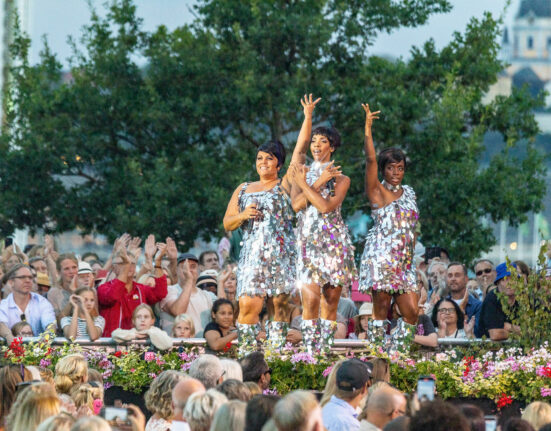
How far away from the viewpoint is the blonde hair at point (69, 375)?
8914 mm

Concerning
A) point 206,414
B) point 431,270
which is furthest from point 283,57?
point 206,414

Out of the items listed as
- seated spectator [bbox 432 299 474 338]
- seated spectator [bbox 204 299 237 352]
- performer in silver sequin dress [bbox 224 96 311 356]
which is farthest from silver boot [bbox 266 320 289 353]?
seated spectator [bbox 432 299 474 338]

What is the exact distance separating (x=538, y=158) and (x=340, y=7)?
4.16 metres

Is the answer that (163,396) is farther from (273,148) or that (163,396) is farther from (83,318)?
(83,318)

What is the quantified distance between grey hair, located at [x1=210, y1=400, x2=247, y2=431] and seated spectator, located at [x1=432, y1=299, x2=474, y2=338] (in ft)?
19.4

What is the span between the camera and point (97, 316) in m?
11.8

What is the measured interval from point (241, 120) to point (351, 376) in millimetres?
12908

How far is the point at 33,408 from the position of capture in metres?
6.54

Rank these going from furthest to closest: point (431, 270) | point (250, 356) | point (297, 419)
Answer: point (431, 270), point (250, 356), point (297, 419)

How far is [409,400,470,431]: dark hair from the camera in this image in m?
5.89

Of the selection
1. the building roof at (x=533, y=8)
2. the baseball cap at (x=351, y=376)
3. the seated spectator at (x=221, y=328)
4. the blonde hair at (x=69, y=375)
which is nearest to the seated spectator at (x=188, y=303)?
the seated spectator at (x=221, y=328)

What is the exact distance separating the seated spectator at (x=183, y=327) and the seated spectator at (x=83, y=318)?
0.68m

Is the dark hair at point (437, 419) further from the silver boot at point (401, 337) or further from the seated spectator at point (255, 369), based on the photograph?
the silver boot at point (401, 337)

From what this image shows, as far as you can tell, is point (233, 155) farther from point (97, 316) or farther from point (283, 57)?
point (97, 316)
